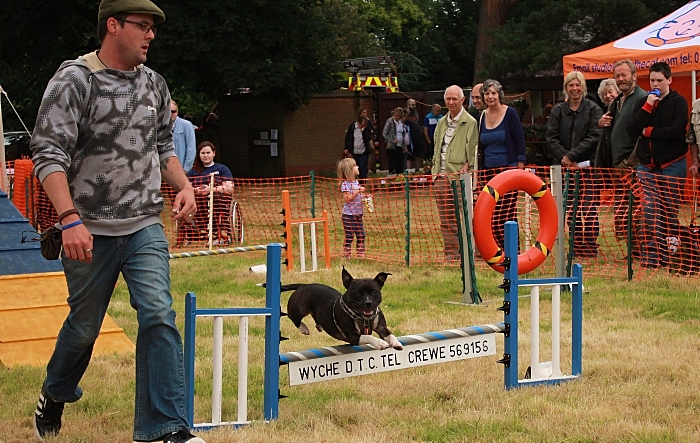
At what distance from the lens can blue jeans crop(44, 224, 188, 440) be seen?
3.88 m

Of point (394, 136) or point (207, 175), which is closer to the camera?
point (207, 175)

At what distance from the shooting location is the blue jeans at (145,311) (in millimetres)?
3883

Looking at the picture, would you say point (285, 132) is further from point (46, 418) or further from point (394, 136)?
point (46, 418)

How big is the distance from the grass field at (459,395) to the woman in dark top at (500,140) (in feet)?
6.86

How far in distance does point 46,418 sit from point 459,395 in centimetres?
202

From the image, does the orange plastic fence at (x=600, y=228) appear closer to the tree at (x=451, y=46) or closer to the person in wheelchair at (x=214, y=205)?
the person in wheelchair at (x=214, y=205)

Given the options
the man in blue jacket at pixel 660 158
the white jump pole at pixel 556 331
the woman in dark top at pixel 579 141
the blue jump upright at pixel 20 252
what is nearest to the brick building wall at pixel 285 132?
the woman in dark top at pixel 579 141

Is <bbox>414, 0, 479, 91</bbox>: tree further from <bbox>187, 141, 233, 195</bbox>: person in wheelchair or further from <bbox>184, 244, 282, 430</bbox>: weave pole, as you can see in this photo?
<bbox>184, 244, 282, 430</bbox>: weave pole

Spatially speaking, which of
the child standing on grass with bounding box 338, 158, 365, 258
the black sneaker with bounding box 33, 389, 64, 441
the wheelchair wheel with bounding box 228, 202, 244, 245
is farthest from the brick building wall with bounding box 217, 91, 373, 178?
the black sneaker with bounding box 33, 389, 64, 441

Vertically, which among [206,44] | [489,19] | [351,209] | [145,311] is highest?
[489,19]

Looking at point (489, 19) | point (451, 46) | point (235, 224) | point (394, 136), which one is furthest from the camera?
point (451, 46)

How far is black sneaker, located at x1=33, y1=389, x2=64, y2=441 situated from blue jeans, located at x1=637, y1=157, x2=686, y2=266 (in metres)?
6.22

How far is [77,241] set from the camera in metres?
3.65

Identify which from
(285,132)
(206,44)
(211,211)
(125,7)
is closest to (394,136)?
(206,44)
